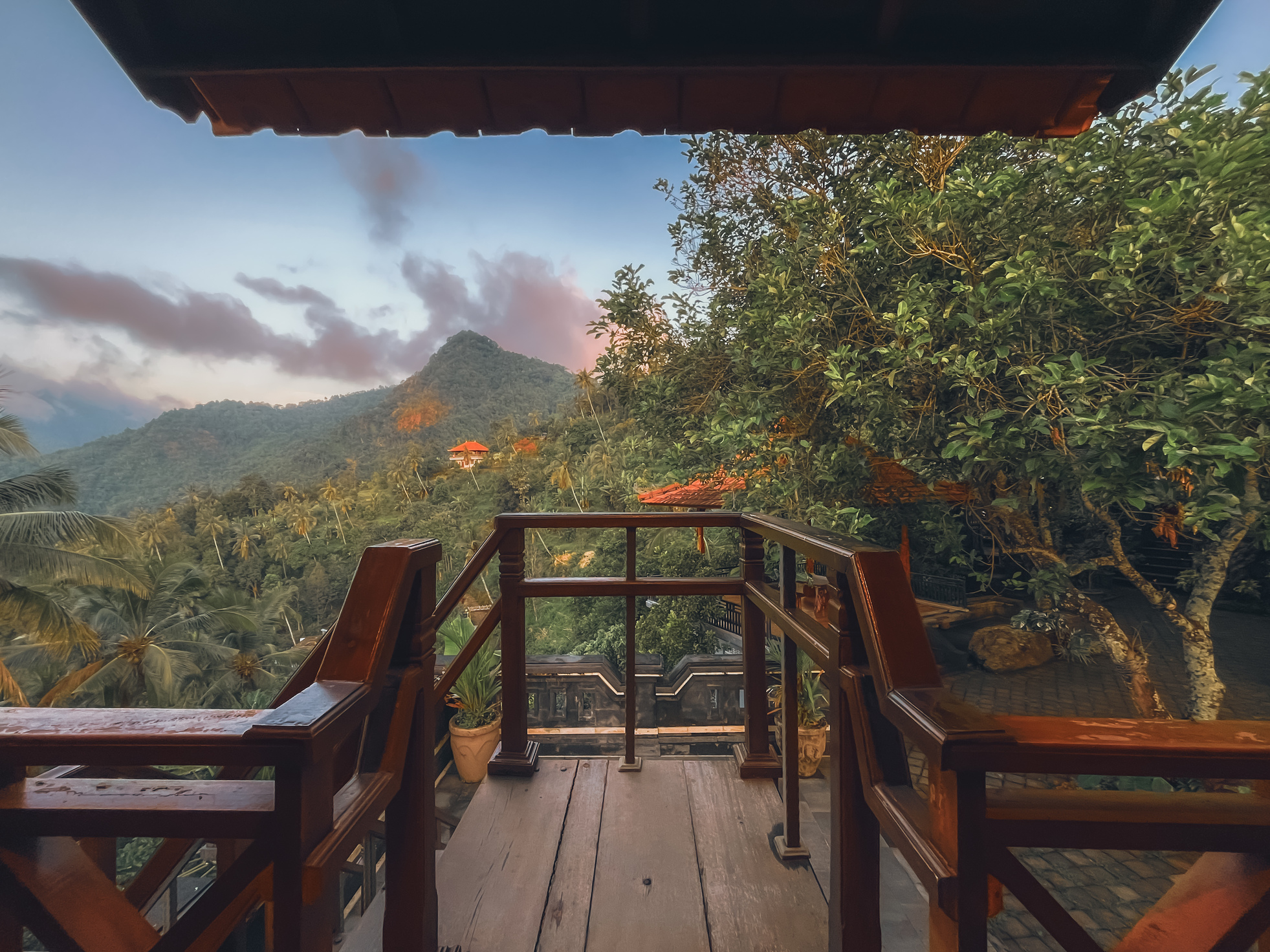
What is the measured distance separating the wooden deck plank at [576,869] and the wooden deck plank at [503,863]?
22 mm

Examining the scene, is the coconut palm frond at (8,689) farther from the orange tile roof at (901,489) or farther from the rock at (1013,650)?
the rock at (1013,650)

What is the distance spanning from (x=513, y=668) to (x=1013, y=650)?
7697mm

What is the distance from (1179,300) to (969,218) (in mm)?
1276

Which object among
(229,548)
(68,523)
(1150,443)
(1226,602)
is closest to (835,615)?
(1150,443)

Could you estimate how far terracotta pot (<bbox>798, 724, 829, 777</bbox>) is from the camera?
4328 mm

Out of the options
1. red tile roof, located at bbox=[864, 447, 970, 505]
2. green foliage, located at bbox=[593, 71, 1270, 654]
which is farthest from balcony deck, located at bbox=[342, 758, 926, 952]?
red tile roof, located at bbox=[864, 447, 970, 505]

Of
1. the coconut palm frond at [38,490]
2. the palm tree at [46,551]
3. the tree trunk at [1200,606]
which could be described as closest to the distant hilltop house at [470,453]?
the palm tree at [46,551]

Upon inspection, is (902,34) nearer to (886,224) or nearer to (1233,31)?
(886,224)

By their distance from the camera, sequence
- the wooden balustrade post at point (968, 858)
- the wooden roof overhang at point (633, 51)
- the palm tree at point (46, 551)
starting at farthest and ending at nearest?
the palm tree at point (46, 551), the wooden roof overhang at point (633, 51), the wooden balustrade post at point (968, 858)

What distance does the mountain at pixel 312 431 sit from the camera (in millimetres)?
34344

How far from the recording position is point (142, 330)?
→ 161 feet

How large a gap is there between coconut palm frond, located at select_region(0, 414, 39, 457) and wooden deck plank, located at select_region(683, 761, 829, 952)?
14.7 meters

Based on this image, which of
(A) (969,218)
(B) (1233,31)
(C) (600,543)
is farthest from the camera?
(C) (600,543)

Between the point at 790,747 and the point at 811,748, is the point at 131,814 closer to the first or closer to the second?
the point at 790,747
